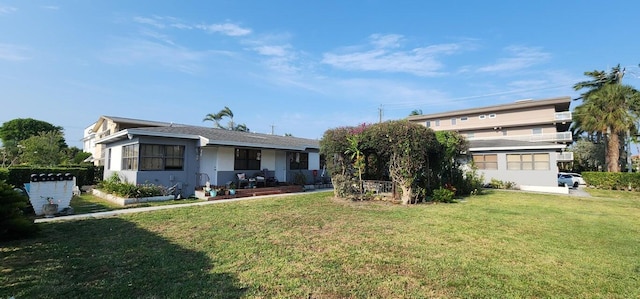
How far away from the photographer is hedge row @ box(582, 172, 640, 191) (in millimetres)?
19047

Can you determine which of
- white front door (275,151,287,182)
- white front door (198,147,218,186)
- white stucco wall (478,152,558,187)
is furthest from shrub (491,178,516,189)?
white front door (198,147,218,186)

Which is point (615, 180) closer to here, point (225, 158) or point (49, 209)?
point (225, 158)

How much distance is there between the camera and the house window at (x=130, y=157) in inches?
502

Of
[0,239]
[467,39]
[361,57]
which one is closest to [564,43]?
[467,39]

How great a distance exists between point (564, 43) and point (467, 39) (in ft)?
18.3

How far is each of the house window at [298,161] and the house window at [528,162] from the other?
14573mm

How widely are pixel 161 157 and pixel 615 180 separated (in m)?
29.8

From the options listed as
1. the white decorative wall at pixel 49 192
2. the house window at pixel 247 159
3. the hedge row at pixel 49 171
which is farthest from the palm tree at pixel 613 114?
the hedge row at pixel 49 171

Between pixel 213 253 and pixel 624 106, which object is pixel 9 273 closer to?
pixel 213 253

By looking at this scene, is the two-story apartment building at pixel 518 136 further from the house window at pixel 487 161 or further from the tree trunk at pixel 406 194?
the tree trunk at pixel 406 194

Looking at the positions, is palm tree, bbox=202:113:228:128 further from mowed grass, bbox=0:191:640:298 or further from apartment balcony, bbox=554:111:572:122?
apartment balcony, bbox=554:111:572:122

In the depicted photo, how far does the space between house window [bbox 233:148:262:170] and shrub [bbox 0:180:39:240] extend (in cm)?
933

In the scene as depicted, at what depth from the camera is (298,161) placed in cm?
1894

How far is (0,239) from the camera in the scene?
231 inches
